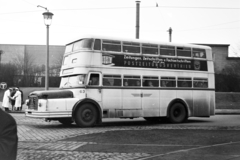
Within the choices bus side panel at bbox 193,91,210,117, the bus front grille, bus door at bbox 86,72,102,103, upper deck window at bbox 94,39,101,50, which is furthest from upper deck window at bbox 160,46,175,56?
the bus front grille

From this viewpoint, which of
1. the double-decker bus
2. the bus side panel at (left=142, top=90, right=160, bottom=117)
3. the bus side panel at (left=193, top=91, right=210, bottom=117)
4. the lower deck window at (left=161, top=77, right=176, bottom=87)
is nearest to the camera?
the double-decker bus

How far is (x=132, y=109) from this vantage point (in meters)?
15.9

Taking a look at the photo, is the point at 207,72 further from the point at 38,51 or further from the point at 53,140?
the point at 38,51

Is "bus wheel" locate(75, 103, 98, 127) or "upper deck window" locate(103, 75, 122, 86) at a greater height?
"upper deck window" locate(103, 75, 122, 86)

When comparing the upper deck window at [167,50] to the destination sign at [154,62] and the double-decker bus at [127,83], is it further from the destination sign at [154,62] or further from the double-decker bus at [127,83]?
the destination sign at [154,62]

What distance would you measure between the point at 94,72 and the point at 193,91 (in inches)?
219

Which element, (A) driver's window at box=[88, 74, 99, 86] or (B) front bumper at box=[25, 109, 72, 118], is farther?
(A) driver's window at box=[88, 74, 99, 86]

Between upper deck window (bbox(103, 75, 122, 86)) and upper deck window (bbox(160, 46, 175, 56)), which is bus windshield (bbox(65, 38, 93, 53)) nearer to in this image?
upper deck window (bbox(103, 75, 122, 86))

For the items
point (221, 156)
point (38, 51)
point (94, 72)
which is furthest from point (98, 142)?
point (38, 51)

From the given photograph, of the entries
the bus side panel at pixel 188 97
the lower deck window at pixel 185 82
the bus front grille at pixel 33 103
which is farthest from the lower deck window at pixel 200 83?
the bus front grille at pixel 33 103

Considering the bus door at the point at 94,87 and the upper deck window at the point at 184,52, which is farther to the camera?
the upper deck window at the point at 184,52

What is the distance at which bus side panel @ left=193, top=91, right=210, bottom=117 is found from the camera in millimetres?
17812

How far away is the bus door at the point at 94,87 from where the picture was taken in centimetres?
1488

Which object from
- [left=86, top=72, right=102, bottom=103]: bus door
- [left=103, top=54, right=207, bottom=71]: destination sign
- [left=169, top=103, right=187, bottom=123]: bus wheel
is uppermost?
[left=103, top=54, right=207, bottom=71]: destination sign
